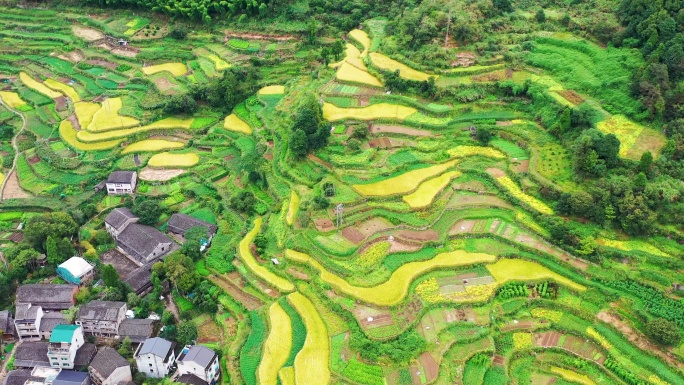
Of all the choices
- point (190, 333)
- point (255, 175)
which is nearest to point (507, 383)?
point (190, 333)

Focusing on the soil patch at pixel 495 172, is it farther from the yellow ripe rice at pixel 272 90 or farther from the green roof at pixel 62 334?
the green roof at pixel 62 334

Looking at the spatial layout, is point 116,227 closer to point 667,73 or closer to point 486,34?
point 486,34

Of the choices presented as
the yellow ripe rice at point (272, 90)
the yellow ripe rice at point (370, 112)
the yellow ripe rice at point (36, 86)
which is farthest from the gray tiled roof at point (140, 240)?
the yellow ripe rice at point (36, 86)

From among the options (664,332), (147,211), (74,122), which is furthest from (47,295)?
(664,332)

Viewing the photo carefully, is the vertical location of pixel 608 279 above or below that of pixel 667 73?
below

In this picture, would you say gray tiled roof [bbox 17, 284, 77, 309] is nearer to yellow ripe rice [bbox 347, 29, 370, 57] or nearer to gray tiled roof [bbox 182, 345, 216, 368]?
gray tiled roof [bbox 182, 345, 216, 368]

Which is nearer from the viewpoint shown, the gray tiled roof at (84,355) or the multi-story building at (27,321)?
the gray tiled roof at (84,355)

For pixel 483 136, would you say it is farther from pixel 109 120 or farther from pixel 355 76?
pixel 109 120
